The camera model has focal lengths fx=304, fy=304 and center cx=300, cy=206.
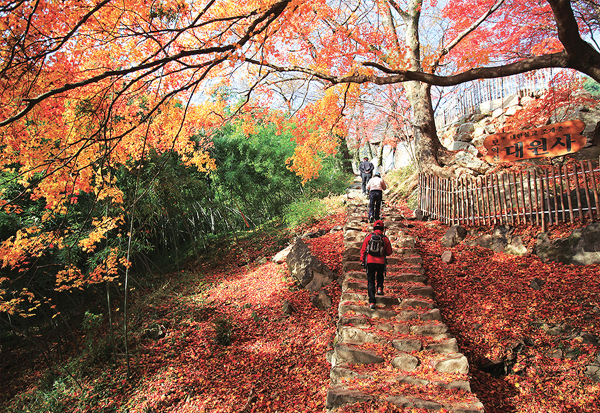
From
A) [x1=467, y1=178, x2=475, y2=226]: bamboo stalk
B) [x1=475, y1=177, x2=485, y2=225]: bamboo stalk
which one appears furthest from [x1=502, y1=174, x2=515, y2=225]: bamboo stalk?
[x1=467, y1=178, x2=475, y2=226]: bamboo stalk

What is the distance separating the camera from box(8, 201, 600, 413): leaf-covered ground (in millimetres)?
3709

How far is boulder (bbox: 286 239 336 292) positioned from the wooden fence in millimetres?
3897

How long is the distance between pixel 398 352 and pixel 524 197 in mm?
4837

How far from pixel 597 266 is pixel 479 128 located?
8.31 m

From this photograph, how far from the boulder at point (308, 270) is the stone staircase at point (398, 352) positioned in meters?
0.76

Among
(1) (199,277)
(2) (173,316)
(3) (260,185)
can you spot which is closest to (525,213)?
(2) (173,316)

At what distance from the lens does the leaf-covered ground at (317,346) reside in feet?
12.2

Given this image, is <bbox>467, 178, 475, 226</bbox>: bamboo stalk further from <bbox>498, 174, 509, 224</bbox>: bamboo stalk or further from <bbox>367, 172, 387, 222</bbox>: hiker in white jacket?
<bbox>367, 172, 387, 222</bbox>: hiker in white jacket

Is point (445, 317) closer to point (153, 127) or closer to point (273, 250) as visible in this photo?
point (273, 250)

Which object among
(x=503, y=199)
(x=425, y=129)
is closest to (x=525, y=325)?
(x=503, y=199)

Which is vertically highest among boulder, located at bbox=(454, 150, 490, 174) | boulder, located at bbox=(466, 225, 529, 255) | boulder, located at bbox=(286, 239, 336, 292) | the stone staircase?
boulder, located at bbox=(454, 150, 490, 174)

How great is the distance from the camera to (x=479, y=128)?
39.7 ft

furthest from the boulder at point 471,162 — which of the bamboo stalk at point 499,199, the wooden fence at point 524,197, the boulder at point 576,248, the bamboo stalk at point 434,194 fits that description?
the boulder at point 576,248

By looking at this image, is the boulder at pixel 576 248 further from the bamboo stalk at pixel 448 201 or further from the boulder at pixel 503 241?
the bamboo stalk at pixel 448 201
